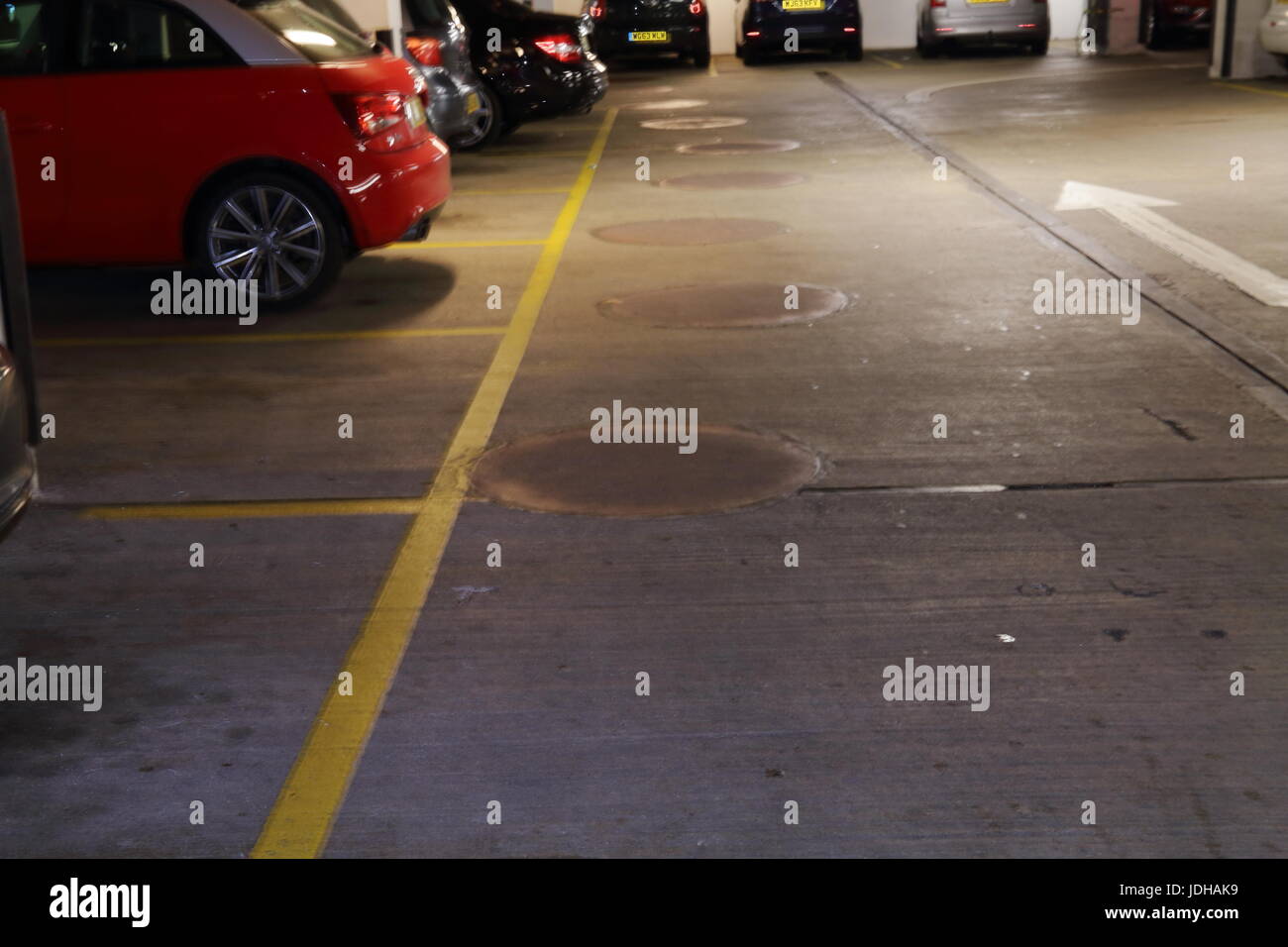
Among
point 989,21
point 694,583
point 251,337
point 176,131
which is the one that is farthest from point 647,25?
point 694,583

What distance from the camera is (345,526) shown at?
17.7 feet

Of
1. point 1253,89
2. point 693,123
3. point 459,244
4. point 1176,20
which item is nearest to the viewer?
point 459,244

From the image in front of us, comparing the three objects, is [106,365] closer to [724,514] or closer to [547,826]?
[724,514]

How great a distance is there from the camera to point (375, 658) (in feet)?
14.1

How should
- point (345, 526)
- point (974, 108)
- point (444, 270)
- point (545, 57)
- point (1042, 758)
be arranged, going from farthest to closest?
point (974, 108), point (545, 57), point (444, 270), point (345, 526), point (1042, 758)

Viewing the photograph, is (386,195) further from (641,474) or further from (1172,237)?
(1172,237)

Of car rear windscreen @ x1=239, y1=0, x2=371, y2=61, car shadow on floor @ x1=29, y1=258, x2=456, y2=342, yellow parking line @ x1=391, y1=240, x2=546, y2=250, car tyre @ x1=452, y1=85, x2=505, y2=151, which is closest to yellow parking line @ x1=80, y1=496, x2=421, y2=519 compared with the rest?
car shadow on floor @ x1=29, y1=258, x2=456, y2=342

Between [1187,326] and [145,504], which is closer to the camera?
[145,504]

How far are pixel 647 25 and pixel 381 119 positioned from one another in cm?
2079

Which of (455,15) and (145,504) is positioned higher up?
(455,15)

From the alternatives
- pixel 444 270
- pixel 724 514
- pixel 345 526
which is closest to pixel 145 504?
pixel 345 526

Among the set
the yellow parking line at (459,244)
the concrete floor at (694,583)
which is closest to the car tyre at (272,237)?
the concrete floor at (694,583)

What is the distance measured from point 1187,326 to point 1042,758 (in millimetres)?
4685

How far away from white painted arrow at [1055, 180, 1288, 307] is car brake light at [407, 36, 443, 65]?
16.5 ft
